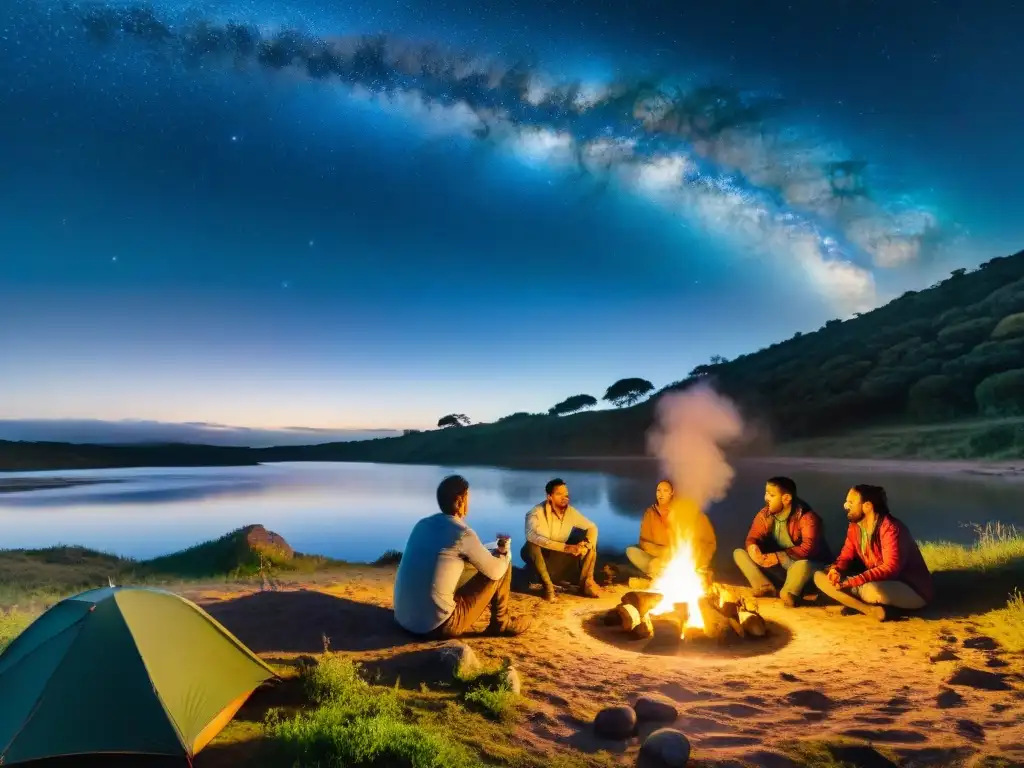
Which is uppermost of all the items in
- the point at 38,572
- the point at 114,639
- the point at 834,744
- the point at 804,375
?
the point at 804,375

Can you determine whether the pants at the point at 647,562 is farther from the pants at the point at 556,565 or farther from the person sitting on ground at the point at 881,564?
the person sitting on ground at the point at 881,564

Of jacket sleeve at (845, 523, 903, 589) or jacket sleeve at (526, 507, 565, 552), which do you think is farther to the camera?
jacket sleeve at (526, 507, 565, 552)

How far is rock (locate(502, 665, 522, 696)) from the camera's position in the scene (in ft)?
19.1

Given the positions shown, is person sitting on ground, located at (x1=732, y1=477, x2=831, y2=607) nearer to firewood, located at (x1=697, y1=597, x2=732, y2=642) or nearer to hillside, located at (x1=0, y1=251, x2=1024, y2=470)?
firewood, located at (x1=697, y1=597, x2=732, y2=642)

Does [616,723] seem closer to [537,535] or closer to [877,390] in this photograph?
[537,535]

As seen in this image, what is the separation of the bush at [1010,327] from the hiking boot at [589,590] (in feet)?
215

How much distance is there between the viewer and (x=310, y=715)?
493 centimetres

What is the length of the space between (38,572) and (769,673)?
50.9 ft

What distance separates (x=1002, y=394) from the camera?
47.6m

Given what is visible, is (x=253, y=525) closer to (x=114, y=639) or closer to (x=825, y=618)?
(x=114, y=639)

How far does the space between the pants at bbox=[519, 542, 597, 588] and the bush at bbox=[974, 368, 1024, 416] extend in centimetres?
4845

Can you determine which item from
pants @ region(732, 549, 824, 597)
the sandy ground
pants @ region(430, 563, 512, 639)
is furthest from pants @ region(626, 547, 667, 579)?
pants @ region(430, 563, 512, 639)

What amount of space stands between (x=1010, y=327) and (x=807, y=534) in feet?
214

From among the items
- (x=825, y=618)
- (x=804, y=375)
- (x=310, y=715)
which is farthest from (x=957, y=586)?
(x=804, y=375)
